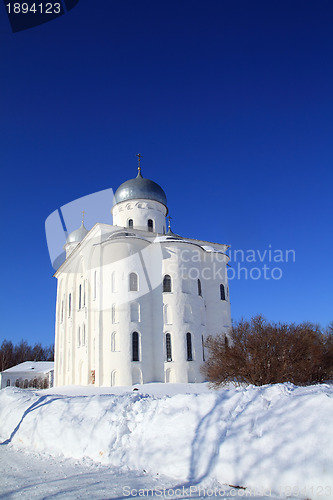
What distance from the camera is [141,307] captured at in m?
25.7

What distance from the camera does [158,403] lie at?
27.5ft

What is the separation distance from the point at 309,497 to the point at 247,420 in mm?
1582

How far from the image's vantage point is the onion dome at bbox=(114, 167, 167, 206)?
3219 centimetres

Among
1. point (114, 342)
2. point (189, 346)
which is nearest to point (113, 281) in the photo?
point (114, 342)

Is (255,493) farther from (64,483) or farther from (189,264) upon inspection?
(189,264)

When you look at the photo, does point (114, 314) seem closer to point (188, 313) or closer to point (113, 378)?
point (113, 378)

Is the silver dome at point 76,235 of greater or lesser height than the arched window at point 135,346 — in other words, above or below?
above

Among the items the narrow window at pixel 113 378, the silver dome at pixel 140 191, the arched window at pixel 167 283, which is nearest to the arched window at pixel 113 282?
→ the arched window at pixel 167 283

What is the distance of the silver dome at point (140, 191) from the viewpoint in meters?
32.2

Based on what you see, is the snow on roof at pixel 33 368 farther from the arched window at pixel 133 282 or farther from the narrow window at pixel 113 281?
the arched window at pixel 133 282

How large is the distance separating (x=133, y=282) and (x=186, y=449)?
1972 cm

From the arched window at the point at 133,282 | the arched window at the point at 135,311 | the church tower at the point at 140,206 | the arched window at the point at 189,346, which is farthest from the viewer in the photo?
the church tower at the point at 140,206

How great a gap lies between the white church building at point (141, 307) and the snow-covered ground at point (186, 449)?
1533 centimetres

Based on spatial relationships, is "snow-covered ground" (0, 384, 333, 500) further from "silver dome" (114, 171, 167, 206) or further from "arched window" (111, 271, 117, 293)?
"silver dome" (114, 171, 167, 206)
